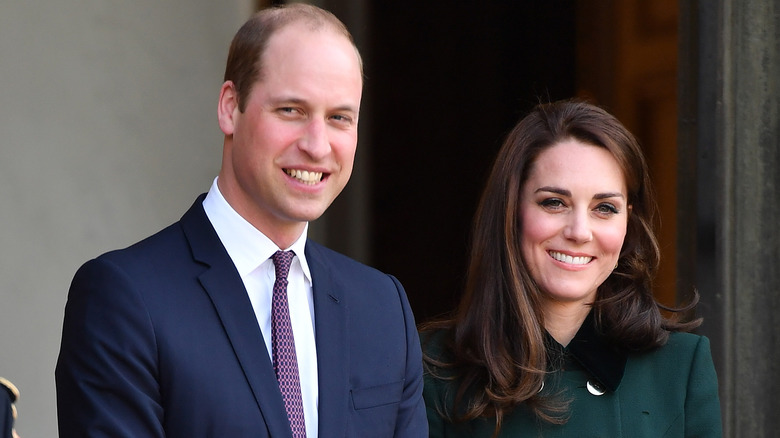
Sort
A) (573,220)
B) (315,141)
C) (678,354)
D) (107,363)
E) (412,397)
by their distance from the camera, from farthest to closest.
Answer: (678,354) < (573,220) < (412,397) < (315,141) < (107,363)

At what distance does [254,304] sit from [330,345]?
0.16 m

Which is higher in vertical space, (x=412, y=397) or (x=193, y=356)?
(x=193, y=356)

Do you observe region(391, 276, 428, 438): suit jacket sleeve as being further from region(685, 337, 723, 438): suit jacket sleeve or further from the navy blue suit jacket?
region(685, 337, 723, 438): suit jacket sleeve

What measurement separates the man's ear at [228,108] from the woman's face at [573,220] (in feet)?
2.82

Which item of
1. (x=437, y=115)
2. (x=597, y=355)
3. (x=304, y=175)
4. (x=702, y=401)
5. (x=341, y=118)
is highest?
(x=437, y=115)

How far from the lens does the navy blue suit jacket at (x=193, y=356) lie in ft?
6.23

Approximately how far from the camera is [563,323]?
280 cm

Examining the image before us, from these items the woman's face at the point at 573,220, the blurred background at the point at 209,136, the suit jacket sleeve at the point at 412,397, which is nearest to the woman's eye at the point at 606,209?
the woman's face at the point at 573,220

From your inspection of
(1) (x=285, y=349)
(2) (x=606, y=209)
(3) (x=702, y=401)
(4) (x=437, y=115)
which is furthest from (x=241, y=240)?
(4) (x=437, y=115)

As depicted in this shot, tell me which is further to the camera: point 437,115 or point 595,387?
point 437,115

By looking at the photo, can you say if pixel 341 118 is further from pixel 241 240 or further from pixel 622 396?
pixel 622 396

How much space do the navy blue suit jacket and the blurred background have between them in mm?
1804

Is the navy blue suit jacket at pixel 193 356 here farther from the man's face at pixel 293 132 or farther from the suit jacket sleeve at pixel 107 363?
the man's face at pixel 293 132

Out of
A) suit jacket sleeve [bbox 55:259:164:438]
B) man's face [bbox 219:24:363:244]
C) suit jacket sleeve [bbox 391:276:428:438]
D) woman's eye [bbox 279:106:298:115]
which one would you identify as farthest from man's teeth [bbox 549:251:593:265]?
suit jacket sleeve [bbox 55:259:164:438]
